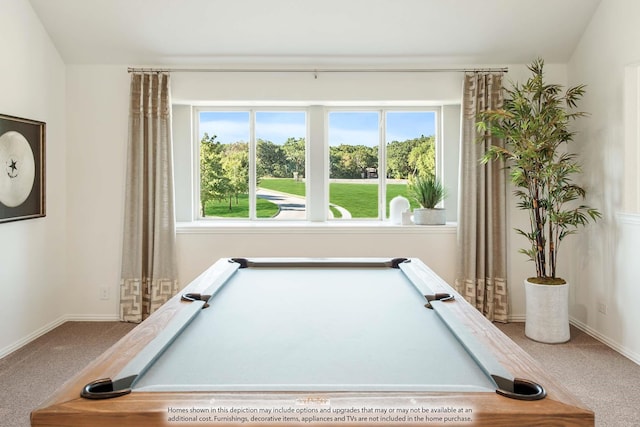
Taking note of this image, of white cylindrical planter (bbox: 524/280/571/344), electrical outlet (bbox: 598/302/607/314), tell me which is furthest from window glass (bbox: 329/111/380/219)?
electrical outlet (bbox: 598/302/607/314)

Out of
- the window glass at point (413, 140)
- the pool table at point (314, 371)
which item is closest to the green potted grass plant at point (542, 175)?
the window glass at point (413, 140)

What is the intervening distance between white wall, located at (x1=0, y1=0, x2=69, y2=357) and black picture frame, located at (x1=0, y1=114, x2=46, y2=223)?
0.27ft

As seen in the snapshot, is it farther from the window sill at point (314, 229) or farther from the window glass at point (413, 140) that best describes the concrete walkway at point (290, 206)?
the window glass at point (413, 140)

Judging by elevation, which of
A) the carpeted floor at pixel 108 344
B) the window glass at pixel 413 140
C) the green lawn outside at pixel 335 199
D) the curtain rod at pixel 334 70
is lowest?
the carpeted floor at pixel 108 344

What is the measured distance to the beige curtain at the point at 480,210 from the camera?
14.2ft

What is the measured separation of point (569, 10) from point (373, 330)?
3464 mm

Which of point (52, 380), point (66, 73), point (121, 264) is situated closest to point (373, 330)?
point (52, 380)

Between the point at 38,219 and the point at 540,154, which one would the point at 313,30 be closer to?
the point at 540,154

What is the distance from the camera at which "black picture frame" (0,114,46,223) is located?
136 inches

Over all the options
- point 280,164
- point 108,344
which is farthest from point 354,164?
point 108,344

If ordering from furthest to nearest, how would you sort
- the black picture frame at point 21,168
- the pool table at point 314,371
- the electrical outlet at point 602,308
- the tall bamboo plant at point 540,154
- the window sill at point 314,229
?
the window sill at point 314,229
the electrical outlet at point 602,308
the tall bamboo plant at point 540,154
the black picture frame at point 21,168
the pool table at point 314,371

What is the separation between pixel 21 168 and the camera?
12.0 feet

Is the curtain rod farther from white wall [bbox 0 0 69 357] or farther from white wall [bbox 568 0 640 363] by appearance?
white wall [bbox 0 0 69 357]

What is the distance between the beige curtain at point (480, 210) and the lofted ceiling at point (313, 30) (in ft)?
1.08
